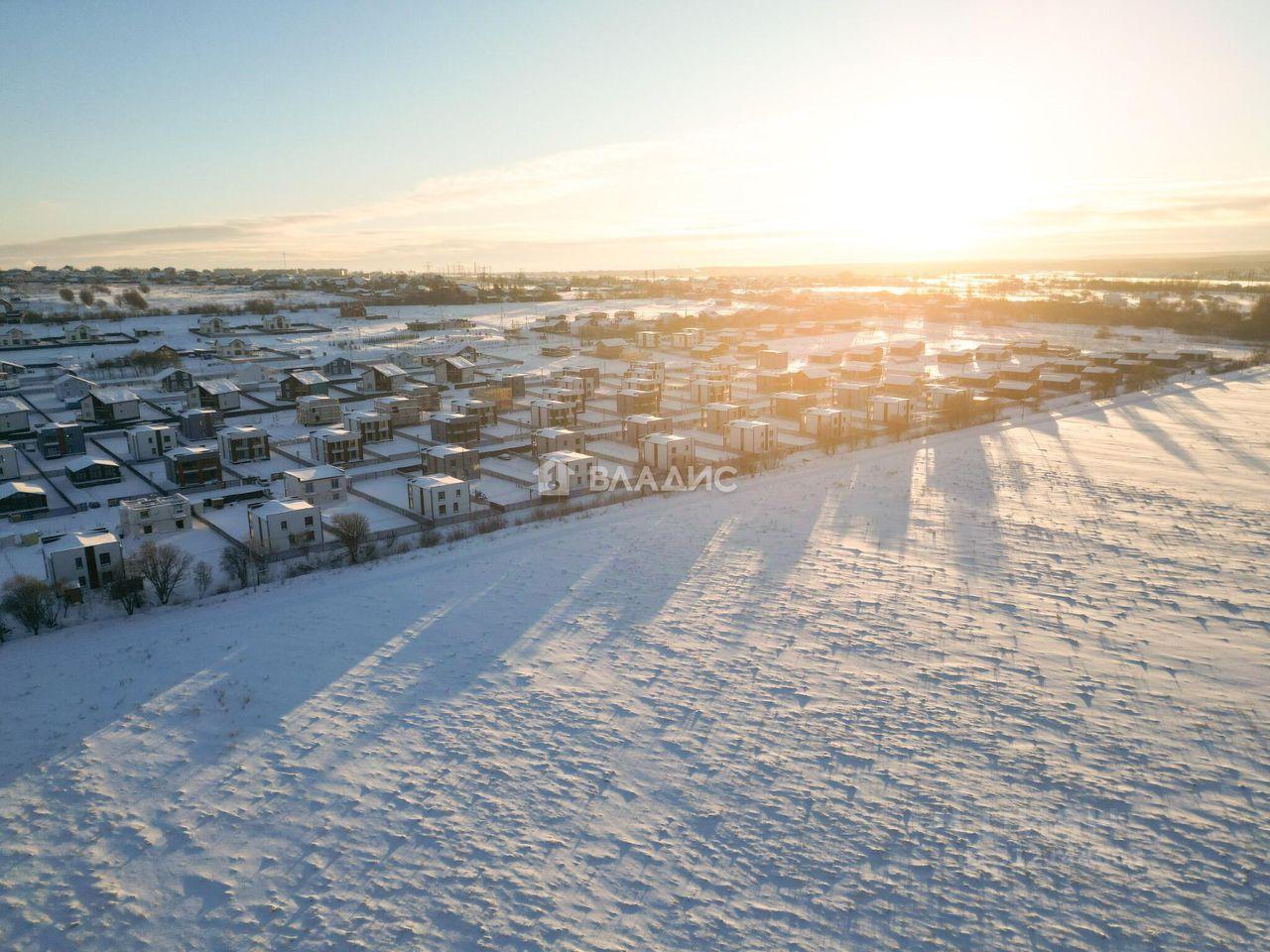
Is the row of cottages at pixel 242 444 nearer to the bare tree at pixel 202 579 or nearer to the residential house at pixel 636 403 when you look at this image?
the bare tree at pixel 202 579

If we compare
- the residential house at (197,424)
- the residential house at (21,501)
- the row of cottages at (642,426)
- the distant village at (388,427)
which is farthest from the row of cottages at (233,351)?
the row of cottages at (642,426)

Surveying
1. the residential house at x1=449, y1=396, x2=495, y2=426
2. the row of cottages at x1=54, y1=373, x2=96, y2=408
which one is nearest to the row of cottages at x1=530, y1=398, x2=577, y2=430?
the residential house at x1=449, y1=396, x2=495, y2=426

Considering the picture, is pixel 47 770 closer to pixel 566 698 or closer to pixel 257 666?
pixel 257 666

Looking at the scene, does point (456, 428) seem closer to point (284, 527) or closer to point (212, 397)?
point (284, 527)

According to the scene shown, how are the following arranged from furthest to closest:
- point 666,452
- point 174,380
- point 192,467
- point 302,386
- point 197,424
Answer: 1. point 174,380
2. point 302,386
3. point 197,424
4. point 666,452
5. point 192,467

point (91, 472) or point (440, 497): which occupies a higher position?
point (91, 472)

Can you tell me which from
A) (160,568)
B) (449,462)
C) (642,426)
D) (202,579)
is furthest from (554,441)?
(160,568)
